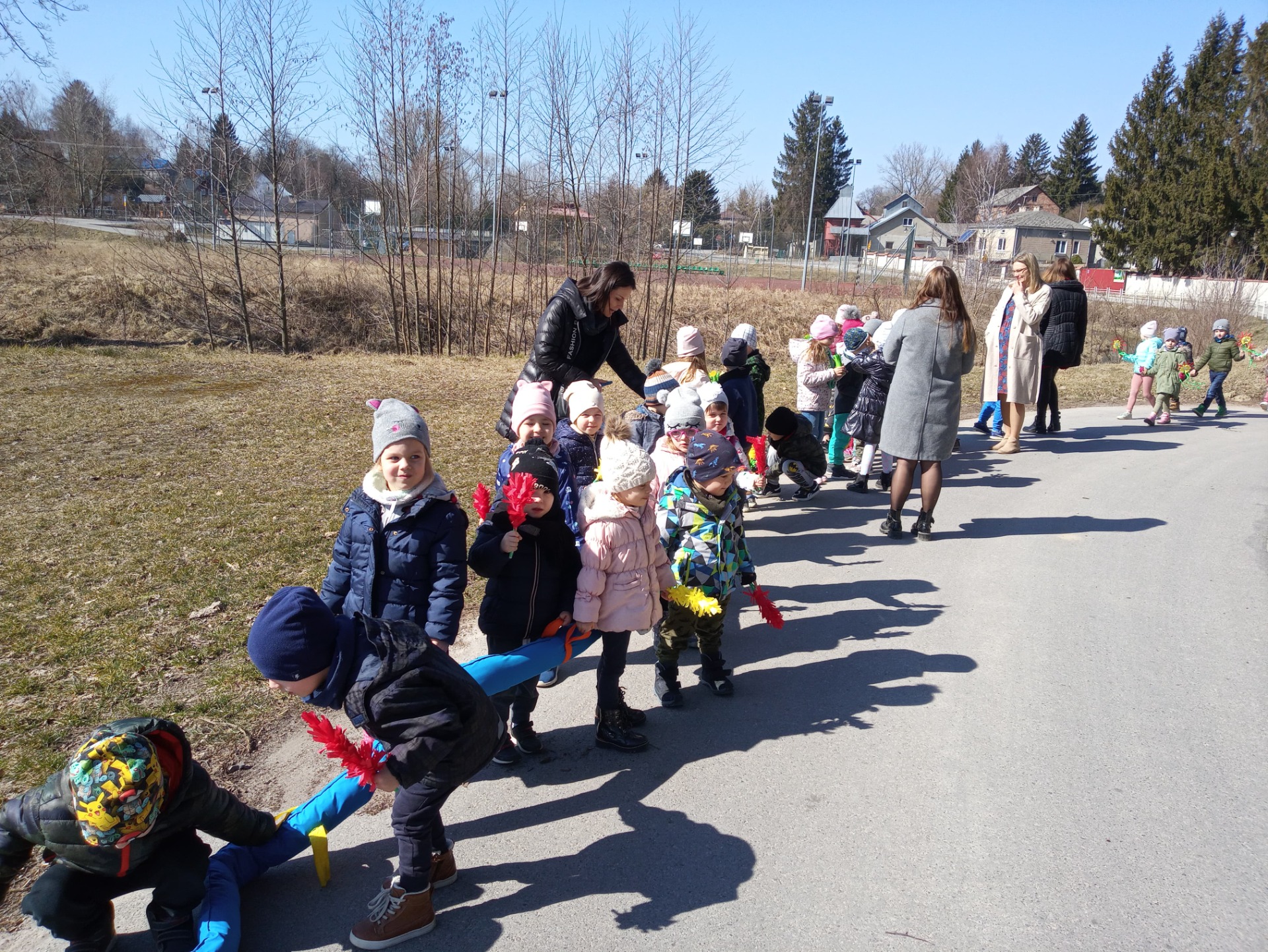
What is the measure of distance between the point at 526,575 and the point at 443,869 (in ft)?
3.60

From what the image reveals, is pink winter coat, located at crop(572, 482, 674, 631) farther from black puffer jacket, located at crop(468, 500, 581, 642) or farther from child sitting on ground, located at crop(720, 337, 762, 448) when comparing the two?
child sitting on ground, located at crop(720, 337, 762, 448)

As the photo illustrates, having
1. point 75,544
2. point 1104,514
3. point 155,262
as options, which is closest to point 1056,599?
point 1104,514

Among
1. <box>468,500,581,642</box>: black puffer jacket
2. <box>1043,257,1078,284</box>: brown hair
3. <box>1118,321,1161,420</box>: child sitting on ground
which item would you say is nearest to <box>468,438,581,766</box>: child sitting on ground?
<box>468,500,581,642</box>: black puffer jacket

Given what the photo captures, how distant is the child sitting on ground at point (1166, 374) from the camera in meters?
11.4

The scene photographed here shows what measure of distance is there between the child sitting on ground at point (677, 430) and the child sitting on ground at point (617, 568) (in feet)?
2.56

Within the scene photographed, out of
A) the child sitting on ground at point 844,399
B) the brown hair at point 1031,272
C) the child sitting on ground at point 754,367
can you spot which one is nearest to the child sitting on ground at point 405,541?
the child sitting on ground at point 754,367

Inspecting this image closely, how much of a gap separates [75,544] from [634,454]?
4269mm

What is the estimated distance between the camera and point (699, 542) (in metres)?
4.00

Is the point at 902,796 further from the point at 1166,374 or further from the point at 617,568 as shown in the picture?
the point at 1166,374

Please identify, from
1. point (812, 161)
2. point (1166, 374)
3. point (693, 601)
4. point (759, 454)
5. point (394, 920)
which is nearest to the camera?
point (394, 920)

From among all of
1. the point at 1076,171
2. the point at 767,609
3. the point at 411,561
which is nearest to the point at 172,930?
the point at 411,561

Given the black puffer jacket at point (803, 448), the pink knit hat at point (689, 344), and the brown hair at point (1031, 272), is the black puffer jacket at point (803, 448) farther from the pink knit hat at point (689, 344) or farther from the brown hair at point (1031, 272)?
the brown hair at point (1031, 272)

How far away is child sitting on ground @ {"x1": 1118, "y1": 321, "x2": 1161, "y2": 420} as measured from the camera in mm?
11523

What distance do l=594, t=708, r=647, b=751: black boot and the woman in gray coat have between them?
3560 millimetres
